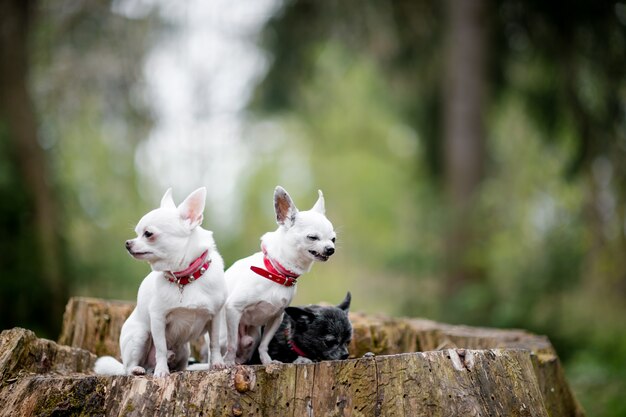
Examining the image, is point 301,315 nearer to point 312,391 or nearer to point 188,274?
point 312,391

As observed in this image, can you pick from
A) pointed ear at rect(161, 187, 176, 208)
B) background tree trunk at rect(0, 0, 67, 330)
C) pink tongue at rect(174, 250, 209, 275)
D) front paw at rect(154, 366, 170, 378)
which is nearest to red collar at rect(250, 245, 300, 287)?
pink tongue at rect(174, 250, 209, 275)

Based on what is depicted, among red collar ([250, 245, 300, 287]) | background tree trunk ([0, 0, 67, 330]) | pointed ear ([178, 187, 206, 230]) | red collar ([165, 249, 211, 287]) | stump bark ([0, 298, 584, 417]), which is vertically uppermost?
background tree trunk ([0, 0, 67, 330])

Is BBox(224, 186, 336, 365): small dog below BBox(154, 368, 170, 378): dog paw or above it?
above

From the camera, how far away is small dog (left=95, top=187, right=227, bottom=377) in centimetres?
350

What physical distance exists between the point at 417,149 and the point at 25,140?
21.0ft

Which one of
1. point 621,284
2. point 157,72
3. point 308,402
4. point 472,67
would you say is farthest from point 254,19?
point 308,402

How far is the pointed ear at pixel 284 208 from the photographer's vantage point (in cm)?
374

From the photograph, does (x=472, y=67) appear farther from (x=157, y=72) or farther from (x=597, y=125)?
(x=157, y=72)

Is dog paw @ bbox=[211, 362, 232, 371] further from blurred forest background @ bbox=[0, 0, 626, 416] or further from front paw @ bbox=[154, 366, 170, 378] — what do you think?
blurred forest background @ bbox=[0, 0, 626, 416]

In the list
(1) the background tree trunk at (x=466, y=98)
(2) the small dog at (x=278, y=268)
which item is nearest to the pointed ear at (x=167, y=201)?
(2) the small dog at (x=278, y=268)

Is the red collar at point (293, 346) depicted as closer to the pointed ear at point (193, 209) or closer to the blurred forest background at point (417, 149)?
the pointed ear at point (193, 209)

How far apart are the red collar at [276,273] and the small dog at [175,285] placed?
21cm

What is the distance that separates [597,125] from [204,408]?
26.1 feet

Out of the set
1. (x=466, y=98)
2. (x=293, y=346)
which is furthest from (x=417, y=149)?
(x=293, y=346)
